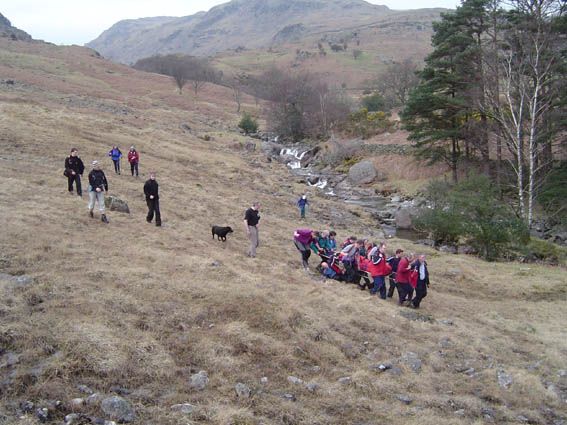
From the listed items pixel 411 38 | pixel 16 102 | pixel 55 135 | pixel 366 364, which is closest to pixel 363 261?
pixel 366 364

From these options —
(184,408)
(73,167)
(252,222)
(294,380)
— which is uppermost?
(73,167)

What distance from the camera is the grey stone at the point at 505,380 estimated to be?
23.2ft

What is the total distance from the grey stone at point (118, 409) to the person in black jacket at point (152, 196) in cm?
883

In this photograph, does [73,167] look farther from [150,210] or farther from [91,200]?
[150,210]

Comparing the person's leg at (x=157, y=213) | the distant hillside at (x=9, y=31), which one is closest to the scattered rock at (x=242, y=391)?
the person's leg at (x=157, y=213)

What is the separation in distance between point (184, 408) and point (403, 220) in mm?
21516

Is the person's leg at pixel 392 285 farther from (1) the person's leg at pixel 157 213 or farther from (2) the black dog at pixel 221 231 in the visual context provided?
(1) the person's leg at pixel 157 213

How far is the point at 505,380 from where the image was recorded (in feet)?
23.6

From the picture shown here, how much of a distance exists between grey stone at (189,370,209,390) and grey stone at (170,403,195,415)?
0.52 meters

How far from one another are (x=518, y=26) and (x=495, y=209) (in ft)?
35.6

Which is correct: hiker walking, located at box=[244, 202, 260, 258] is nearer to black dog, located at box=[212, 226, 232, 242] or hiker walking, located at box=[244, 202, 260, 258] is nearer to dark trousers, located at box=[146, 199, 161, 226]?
black dog, located at box=[212, 226, 232, 242]

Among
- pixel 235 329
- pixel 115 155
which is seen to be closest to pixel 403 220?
pixel 115 155

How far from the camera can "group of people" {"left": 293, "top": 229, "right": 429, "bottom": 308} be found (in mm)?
10766

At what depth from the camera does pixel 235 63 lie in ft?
495
